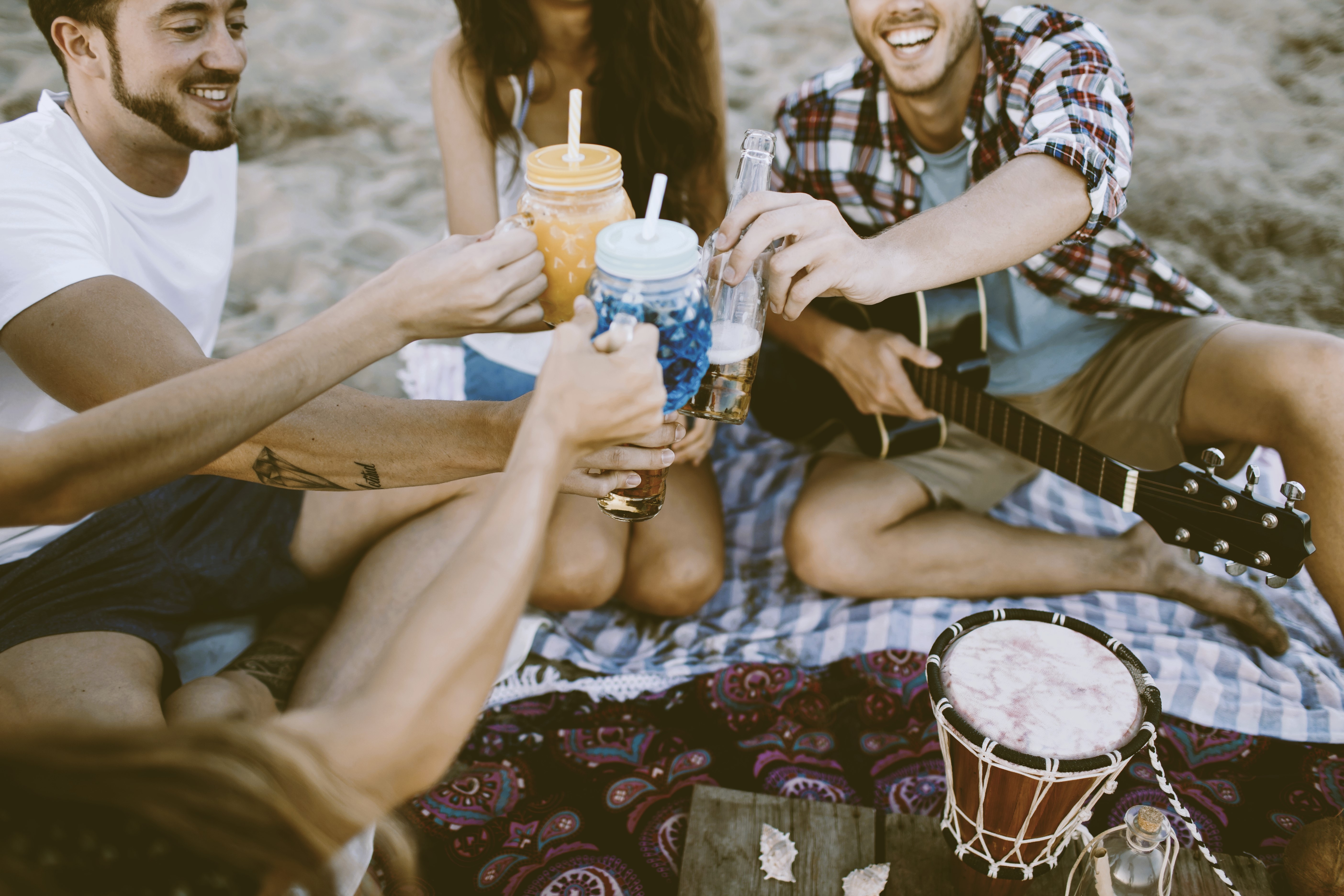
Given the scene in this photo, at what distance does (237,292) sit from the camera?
346 cm

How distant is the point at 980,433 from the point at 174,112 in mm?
2162

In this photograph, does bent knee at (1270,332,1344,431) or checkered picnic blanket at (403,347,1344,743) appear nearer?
bent knee at (1270,332,1344,431)

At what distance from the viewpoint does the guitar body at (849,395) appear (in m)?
2.39

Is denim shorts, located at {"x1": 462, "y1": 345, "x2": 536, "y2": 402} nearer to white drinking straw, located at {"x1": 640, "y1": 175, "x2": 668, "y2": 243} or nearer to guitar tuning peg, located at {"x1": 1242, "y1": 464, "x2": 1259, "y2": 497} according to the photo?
white drinking straw, located at {"x1": 640, "y1": 175, "x2": 668, "y2": 243}

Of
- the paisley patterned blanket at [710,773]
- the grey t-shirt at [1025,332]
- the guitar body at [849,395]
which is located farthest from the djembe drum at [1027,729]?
the grey t-shirt at [1025,332]

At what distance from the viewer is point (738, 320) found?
165 cm

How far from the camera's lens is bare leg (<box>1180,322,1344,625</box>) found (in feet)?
6.18

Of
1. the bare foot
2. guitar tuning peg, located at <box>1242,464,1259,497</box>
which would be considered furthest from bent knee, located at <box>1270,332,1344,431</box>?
the bare foot

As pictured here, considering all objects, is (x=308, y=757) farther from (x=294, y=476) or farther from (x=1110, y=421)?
(x=1110, y=421)

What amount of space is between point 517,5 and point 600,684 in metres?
1.83

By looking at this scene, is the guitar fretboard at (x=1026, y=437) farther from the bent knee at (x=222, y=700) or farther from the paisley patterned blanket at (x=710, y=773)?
the bent knee at (x=222, y=700)

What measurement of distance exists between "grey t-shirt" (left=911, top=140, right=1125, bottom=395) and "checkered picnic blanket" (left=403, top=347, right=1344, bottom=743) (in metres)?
0.45

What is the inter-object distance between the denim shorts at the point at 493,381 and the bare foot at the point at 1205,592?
1750mm

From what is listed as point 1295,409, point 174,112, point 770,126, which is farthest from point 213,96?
point 770,126
